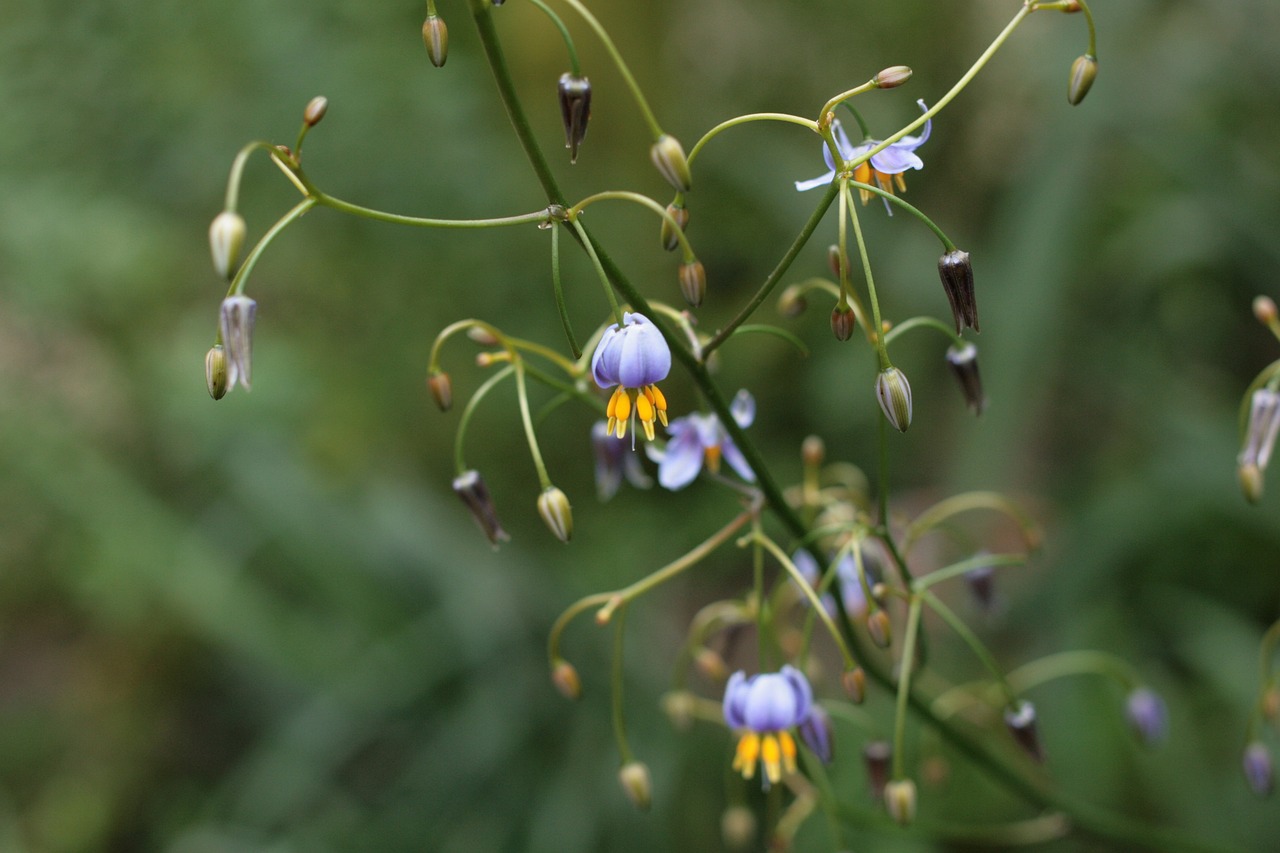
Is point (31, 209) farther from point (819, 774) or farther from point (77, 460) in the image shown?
point (819, 774)

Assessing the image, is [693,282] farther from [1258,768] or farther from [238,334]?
[1258,768]

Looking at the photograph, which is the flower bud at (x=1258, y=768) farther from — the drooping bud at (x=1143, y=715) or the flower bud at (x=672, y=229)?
the flower bud at (x=672, y=229)

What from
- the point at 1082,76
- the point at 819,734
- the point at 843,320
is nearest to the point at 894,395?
the point at 843,320

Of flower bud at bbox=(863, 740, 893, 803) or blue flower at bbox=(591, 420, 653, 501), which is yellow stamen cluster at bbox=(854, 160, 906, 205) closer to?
blue flower at bbox=(591, 420, 653, 501)

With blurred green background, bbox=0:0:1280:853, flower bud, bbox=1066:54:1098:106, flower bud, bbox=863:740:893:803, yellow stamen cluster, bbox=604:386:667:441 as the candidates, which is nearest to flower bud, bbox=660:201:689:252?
yellow stamen cluster, bbox=604:386:667:441

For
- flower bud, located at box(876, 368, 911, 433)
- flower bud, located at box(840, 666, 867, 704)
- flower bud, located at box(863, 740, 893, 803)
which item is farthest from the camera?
flower bud, located at box(863, 740, 893, 803)

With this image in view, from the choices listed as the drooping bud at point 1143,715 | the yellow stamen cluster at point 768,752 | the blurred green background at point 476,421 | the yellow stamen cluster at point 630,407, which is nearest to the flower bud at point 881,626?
the yellow stamen cluster at point 768,752

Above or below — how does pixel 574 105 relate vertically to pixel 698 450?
above
